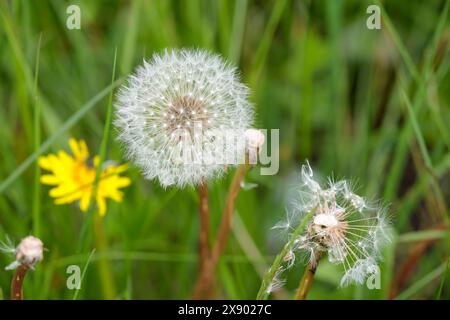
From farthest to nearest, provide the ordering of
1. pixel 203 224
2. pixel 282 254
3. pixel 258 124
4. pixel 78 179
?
pixel 258 124
pixel 78 179
pixel 203 224
pixel 282 254

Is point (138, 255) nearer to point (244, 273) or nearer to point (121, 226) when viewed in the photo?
point (121, 226)

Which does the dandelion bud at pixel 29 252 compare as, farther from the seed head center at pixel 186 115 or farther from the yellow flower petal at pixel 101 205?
the yellow flower petal at pixel 101 205

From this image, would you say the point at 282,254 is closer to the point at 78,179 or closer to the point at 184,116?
the point at 184,116

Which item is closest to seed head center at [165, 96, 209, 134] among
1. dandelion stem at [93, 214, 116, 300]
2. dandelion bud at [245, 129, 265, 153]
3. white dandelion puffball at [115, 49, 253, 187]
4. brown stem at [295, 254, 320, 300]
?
white dandelion puffball at [115, 49, 253, 187]

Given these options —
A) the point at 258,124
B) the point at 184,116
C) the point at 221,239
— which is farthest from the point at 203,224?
the point at 258,124

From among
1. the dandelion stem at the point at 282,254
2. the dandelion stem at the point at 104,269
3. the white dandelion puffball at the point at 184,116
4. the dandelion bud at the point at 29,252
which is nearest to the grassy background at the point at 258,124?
the dandelion stem at the point at 104,269

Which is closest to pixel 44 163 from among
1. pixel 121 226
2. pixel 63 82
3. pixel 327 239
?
pixel 121 226
